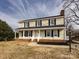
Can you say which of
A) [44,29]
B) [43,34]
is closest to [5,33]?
[43,34]

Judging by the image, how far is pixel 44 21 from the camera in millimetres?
33344

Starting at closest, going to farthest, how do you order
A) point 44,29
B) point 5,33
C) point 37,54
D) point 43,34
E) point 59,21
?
point 37,54, point 59,21, point 44,29, point 43,34, point 5,33

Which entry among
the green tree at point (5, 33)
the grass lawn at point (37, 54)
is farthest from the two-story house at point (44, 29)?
the grass lawn at point (37, 54)

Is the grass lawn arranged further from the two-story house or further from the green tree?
the green tree

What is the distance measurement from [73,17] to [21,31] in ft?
68.4

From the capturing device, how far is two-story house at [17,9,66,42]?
99.6 ft

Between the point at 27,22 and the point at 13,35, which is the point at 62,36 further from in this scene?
the point at 13,35

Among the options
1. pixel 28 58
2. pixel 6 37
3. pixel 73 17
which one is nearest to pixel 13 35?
pixel 6 37

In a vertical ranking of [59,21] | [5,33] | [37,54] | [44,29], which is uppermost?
[59,21]

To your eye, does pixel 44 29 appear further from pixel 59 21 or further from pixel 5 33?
pixel 5 33

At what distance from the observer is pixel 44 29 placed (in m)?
32.0

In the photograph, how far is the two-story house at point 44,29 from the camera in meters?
30.4

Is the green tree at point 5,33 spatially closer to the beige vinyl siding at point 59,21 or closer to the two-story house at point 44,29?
the two-story house at point 44,29

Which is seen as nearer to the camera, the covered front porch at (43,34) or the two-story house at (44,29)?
the two-story house at (44,29)
